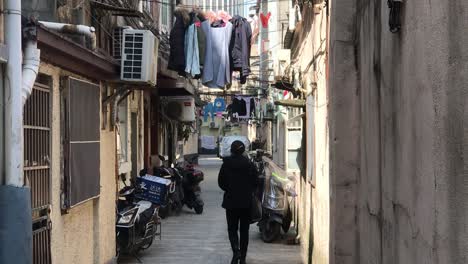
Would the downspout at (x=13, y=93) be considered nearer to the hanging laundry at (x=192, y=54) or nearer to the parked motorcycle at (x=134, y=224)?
the parked motorcycle at (x=134, y=224)

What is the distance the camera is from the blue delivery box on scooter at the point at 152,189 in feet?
34.2

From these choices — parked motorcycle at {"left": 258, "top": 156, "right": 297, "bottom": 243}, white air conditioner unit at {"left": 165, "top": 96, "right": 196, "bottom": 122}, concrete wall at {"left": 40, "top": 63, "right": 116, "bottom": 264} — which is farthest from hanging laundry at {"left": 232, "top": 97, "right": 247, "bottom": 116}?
concrete wall at {"left": 40, "top": 63, "right": 116, "bottom": 264}

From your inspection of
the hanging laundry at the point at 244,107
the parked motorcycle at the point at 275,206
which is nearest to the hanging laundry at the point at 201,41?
the parked motorcycle at the point at 275,206

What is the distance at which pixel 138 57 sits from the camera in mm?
7914

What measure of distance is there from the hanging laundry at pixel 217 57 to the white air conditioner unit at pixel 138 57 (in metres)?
2.66

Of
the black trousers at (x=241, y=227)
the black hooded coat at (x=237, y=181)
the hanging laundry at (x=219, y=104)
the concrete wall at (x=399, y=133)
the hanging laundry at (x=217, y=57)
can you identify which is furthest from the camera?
the hanging laundry at (x=219, y=104)

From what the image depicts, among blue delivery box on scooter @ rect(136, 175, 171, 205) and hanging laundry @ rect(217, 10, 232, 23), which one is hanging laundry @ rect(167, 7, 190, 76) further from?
blue delivery box on scooter @ rect(136, 175, 171, 205)

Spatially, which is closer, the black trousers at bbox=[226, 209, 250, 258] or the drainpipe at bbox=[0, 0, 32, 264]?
the drainpipe at bbox=[0, 0, 32, 264]

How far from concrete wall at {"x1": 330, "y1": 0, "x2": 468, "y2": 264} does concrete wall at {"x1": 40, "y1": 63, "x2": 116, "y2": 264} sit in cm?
294

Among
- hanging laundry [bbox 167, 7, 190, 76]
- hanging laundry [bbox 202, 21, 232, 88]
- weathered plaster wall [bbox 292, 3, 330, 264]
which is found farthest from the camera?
hanging laundry [bbox 202, 21, 232, 88]

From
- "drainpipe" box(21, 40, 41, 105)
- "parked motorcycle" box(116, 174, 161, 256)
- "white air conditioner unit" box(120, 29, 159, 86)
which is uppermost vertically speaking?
"white air conditioner unit" box(120, 29, 159, 86)

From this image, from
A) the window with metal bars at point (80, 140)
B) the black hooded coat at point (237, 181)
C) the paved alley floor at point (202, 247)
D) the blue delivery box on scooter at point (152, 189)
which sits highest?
the window with metal bars at point (80, 140)

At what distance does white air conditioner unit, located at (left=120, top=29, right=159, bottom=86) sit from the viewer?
7.84 metres

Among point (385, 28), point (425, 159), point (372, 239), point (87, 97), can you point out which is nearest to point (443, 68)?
point (425, 159)
